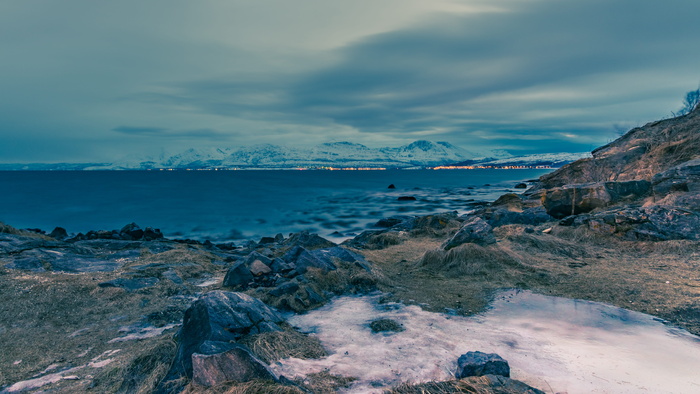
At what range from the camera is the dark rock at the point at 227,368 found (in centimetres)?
429

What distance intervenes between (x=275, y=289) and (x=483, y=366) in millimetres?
5260

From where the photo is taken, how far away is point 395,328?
658cm

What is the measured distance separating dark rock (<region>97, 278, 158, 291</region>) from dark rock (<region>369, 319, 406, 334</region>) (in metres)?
6.46

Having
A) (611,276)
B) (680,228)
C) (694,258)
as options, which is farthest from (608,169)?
(611,276)

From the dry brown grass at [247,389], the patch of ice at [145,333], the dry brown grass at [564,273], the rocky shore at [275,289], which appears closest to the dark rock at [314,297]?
the rocky shore at [275,289]

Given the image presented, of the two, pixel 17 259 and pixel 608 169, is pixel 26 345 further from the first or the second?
pixel 608 169

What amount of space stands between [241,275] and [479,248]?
7301 mm

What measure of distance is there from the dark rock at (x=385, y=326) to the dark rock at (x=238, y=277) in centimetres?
421

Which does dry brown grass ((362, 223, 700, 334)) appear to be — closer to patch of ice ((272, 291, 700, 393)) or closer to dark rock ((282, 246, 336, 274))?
patch of ice ((272, 291, 700, 393))

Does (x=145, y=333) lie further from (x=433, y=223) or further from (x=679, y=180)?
(x=679, y=180)

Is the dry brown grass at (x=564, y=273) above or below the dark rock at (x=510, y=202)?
below

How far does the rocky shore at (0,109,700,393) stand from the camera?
481 centimetres

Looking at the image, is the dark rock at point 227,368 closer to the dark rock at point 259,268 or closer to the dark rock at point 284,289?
the dark rock at point 284,289

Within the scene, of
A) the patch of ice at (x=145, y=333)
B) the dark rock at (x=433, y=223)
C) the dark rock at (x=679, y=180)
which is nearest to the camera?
the patch of ice at (x=145, y=333)
